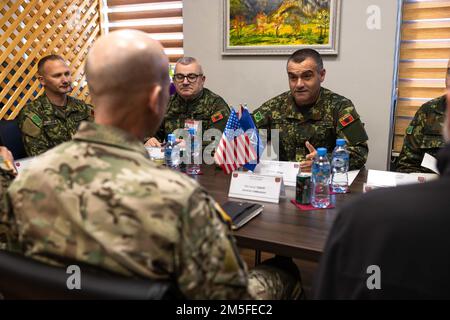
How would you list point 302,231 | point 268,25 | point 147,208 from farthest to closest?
1. point 268,25
2. point 302,231
3. point 147,208

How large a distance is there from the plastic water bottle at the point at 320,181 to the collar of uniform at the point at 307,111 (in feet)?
2.54

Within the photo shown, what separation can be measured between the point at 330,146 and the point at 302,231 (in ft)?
4.13

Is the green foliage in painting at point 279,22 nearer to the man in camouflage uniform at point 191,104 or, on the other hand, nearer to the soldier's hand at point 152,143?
the man in camouflage uniform at point 191,104

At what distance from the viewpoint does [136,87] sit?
2.92 feet

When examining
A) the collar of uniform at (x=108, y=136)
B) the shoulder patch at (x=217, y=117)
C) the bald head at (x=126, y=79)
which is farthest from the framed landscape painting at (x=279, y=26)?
the collar of uniform at (x=108, y=136)

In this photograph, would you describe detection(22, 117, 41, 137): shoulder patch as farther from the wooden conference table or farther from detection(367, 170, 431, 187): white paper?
detection(367, 170, 431, 187): white paper

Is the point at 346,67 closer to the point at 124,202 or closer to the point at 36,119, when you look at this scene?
the point at 36,119

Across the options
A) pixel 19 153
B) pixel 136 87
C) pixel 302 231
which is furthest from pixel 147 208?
pixel 19 153

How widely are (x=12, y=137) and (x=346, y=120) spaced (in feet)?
7.36

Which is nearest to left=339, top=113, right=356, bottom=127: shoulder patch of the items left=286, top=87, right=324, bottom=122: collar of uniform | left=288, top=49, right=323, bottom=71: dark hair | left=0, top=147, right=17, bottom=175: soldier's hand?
left=286, top=87, right=324, bottom=122: collar of uniform

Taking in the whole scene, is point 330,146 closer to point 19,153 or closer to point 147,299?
point 147,299

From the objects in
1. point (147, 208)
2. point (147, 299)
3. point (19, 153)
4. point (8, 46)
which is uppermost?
point (8, 46)

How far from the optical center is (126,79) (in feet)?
2.89

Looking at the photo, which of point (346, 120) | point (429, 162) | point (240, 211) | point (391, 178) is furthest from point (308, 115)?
point (240, 211)
